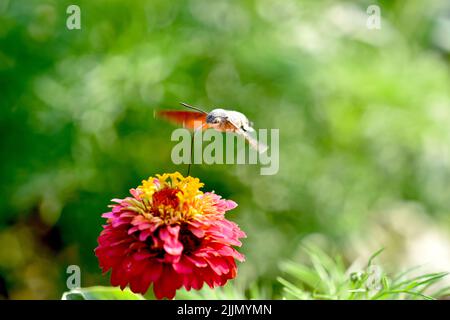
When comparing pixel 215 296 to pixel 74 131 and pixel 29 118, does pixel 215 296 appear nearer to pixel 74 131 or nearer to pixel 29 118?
pixel 74 131

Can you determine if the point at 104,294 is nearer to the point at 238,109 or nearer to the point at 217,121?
the point at 217,121

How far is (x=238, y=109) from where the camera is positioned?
1.59 meters

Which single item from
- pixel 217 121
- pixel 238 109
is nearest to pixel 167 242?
pixel 217 121

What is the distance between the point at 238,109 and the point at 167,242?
41.5 inches

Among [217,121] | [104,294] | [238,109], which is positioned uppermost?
[238,109]

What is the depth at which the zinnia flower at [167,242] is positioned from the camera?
22.3 inches

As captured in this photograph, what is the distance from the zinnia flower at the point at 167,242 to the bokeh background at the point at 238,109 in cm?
88

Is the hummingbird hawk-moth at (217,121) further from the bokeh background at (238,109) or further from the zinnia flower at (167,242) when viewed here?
the bokeh background at (238,109)

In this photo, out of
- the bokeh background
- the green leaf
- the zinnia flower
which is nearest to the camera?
the zinnia flower

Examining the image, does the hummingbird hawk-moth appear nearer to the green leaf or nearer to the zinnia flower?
the zinnia flower

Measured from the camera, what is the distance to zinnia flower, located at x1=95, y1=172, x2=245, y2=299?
57 cm

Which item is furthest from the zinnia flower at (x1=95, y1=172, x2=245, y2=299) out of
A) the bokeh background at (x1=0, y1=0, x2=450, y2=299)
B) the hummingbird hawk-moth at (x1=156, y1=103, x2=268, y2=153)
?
the bokeh background at (x1=0, y1=0, x2=450, y2=299)

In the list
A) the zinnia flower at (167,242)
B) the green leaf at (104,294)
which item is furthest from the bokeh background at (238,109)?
the zinnia flower at (167,242)

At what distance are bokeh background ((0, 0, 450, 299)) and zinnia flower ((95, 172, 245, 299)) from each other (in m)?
0.88
